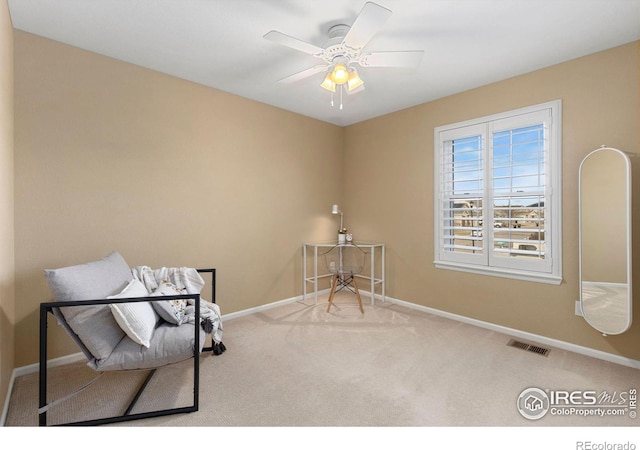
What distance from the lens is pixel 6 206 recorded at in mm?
1945

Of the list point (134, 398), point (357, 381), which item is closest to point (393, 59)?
point (357, 381)

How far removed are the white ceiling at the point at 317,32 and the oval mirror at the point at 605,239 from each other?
949 millimetres

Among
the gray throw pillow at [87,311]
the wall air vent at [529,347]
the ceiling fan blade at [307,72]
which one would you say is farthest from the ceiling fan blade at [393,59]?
the wall air vent at [529,347]

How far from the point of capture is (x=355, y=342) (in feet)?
9.36

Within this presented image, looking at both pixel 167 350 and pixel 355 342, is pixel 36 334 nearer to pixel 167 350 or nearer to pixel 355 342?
pixel 167 350

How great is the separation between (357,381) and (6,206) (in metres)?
2.52

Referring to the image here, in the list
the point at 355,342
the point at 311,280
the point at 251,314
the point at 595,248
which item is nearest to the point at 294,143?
the point at 311,280

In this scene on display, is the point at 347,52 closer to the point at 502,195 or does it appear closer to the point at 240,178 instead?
the point at 240,178

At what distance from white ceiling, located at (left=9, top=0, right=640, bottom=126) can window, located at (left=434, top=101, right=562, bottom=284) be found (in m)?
0.53

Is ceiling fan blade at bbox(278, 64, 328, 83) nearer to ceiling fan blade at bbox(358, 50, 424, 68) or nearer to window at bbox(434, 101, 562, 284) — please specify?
ceiling fan blade at bbox(358, 50, 424, 68)

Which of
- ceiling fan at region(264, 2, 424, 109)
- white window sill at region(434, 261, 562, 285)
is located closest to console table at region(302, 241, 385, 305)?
white window sill at region(434, 261, 562, 285)

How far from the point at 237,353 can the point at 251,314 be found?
0.99 m

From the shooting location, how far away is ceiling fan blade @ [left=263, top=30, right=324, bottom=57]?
187 cm

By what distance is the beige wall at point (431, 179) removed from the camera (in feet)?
8.13
